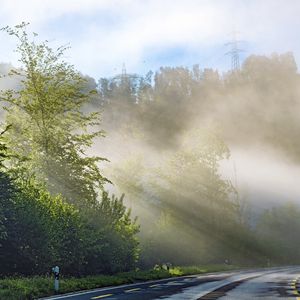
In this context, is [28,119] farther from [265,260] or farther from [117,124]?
[117,124]

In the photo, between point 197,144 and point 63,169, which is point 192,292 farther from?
point 197,144

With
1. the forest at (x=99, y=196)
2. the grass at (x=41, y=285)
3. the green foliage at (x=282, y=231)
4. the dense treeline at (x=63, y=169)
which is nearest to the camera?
the grass at (x=41, y=285)

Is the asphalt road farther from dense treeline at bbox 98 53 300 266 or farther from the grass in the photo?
dense treeline at bbox 98 53 300 266

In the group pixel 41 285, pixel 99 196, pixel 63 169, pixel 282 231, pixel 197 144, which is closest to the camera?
pixel 41 285

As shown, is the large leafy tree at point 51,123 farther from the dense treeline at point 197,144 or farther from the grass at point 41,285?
the dense treeline at point 197,144

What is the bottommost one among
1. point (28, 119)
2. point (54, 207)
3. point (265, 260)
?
point (265, 260)

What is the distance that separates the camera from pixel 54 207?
2312cm

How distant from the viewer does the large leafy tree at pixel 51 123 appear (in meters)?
30.0

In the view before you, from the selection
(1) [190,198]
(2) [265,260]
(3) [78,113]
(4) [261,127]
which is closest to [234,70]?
(4) [261,127]

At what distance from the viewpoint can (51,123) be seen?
31062mm

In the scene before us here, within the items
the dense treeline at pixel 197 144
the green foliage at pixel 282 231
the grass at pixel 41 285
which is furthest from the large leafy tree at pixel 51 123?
the green foliage at pixel 282 231

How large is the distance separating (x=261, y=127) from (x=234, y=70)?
79.9 ft

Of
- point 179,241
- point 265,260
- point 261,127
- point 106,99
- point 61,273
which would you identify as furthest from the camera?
point 261,127

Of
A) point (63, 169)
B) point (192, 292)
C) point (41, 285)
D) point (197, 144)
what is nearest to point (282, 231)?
point (197, 144)
